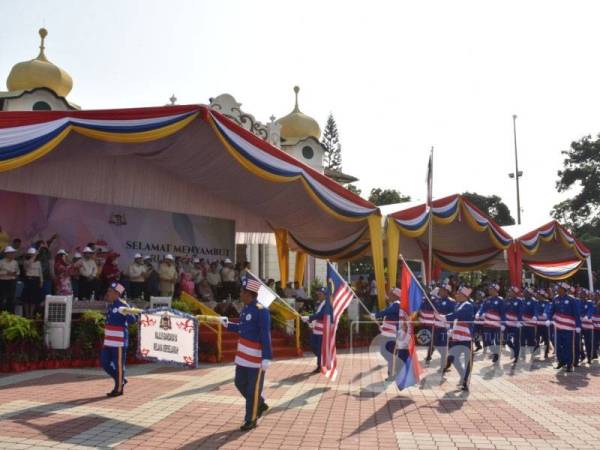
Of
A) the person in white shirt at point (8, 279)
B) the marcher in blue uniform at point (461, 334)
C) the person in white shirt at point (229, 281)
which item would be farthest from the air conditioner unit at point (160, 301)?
the marcher in blue uniform at point (461, 334)

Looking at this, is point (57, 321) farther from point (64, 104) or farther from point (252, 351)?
point (64, 104)

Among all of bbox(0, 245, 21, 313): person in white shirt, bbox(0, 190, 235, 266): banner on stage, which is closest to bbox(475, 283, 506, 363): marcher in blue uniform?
bbox(0, 190, 235, 266): banner on stage

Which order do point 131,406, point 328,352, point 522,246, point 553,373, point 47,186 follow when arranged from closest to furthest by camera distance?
point 131,406
point 328,352
point 553,373
point 47,186
point 522,246

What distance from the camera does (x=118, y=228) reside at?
17156mm

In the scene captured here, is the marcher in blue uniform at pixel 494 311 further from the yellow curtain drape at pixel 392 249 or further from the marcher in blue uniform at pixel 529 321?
the yellow curtain drape at pixel 392 249

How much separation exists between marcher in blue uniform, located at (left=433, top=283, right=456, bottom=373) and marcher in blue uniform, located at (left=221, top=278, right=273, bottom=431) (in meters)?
4.85

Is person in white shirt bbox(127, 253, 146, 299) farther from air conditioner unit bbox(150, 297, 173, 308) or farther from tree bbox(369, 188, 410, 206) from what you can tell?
tree bbox(369, 188, 410, 206)

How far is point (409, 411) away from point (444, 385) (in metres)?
2.63

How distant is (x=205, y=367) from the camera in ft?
38.6

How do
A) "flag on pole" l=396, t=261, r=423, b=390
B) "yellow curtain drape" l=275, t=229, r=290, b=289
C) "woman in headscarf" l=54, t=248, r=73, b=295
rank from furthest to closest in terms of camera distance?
"yellow curtain drape" l=275, t=229, r=290, b=289, "woman in headscarf" l=54, t=248, r=73, b=295, "flag on pole" l=396, t=261, r=423, b=390

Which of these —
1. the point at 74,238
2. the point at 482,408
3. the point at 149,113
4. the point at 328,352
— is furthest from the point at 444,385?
the point at 74,238

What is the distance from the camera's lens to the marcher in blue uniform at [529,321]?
15656 mm

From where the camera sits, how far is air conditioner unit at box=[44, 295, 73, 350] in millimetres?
11203

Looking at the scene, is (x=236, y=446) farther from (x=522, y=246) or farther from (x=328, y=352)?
(x=522, y=246)
